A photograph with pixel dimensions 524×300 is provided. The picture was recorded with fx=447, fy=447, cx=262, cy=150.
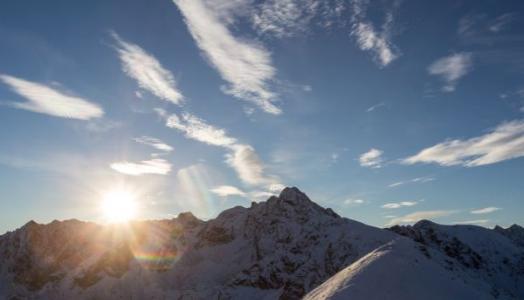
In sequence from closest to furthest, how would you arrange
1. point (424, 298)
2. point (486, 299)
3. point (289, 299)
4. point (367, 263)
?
Result: point (424, 298), point (486, 299), point (367, 263), point (289, 299)

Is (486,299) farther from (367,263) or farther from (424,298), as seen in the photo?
(367,263)

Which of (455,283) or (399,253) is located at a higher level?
(399,253)

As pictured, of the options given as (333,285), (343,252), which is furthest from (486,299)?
(343,252)

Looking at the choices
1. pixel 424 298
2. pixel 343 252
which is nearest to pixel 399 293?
pixel 424 298

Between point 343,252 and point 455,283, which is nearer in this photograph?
point 455,283

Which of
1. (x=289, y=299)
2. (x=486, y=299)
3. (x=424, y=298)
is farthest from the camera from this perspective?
(x=289, y=299)

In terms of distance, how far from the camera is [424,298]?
40.3m

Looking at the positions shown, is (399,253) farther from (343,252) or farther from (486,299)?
(343,252)

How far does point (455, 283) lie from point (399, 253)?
23.3ft

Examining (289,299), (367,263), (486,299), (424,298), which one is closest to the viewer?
(424,298)

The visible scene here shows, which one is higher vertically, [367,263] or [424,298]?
[367,263]

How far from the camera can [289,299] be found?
198 meters

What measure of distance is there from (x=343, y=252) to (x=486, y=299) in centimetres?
15871

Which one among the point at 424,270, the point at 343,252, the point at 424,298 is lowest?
the point at 424,298
